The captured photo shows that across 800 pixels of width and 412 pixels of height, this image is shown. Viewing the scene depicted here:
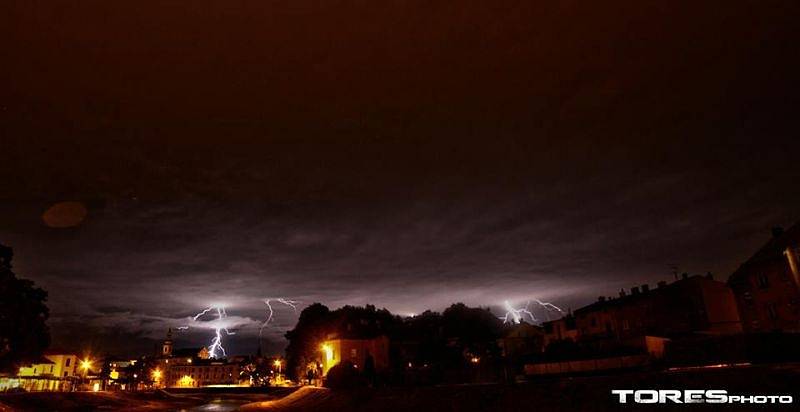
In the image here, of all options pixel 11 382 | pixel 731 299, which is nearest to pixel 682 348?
pixel 731 299

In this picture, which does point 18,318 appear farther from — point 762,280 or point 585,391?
point 762,280

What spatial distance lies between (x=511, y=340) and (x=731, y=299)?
3734 cm

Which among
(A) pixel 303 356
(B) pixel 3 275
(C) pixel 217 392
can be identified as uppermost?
(B) pixel 3 275

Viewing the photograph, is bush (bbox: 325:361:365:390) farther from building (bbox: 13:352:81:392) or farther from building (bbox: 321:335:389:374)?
building (bbox: 13:352:81:392)

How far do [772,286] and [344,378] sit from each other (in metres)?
43.5

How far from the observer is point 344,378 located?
154 ft

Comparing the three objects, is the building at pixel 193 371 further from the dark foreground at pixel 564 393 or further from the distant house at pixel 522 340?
the dark foreground at pixel 564 393

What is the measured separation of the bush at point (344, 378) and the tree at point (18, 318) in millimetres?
28125

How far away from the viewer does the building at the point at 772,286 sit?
4038 cm

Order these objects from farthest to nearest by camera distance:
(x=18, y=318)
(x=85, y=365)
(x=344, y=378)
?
(x=85, y=365)
(x=344, y=378)
(x=18, y=318)

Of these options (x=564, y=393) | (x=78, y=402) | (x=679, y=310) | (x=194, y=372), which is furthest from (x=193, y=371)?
(x=564, y=393)

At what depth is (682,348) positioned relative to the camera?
29.6 metres

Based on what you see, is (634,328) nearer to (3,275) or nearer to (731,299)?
(731,299)

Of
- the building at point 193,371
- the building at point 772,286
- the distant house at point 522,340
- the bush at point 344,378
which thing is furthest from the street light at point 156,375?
the building at point 772,286
